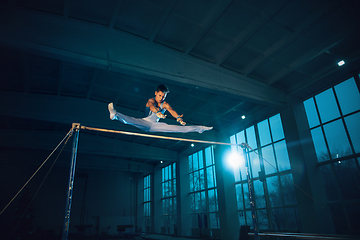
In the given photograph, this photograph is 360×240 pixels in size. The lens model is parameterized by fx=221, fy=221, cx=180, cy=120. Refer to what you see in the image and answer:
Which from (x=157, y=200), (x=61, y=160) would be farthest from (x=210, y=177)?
(x=61, y=160)

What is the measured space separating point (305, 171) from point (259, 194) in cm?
348

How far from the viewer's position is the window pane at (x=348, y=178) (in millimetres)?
8609

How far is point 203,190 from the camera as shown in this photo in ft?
54.5

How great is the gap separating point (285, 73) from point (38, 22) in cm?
996

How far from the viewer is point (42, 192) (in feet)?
68.0

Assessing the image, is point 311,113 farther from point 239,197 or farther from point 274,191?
point 239,197

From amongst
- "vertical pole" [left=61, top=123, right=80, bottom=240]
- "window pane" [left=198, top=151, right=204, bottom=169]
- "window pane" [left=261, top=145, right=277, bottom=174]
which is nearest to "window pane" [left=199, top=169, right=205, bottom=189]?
"window pane" [left=198, top=151, right=204, bottom=169]

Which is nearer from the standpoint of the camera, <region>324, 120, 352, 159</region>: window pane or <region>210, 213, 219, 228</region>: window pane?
<region>324, 120, 352, 159</region>: window pane

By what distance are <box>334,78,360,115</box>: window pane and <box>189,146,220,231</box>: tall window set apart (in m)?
8.77

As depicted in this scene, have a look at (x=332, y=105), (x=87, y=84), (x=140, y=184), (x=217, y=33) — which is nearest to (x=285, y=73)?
(x=332, y=105)

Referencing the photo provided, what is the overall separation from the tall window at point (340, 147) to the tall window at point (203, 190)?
7457 millimetres

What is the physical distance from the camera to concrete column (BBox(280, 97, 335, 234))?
29.9ft

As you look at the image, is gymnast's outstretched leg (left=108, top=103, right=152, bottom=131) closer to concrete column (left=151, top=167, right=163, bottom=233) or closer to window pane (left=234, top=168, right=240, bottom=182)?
window pane (left=234, top=168, right=240, bottom=182)

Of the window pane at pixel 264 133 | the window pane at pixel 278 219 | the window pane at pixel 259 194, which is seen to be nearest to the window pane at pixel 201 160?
the window pane at pixel 259 194
